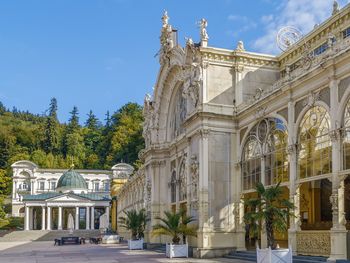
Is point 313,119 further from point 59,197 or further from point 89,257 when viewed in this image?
point 59,197

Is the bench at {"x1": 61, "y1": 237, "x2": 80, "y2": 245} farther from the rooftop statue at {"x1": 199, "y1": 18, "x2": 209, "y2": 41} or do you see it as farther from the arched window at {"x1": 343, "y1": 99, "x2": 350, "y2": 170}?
the arched window at {"x1": 343, "y1": 99, "x2": 350, "y2": 170}

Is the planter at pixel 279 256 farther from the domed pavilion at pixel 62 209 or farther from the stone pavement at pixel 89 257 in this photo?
the domed pavilion at pixel 62 209

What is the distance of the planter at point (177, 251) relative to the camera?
28.0m

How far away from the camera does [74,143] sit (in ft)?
453

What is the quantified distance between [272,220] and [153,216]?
20.3 meters

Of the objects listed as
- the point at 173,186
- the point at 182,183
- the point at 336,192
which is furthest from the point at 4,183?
the point at 336,192

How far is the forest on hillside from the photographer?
117 metres

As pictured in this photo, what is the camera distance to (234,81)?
3000cm

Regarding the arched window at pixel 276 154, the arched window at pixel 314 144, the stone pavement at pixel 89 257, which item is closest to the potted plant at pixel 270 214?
the arched window at pixel 314 144

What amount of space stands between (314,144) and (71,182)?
8941 centimetres

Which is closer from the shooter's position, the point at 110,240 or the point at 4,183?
the point at 110,240

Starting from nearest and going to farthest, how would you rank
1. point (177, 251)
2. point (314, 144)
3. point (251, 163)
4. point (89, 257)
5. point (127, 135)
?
point (314, 144)
point (251, 163)
point (177, 251)
point (89, 257)
point (127, 135)

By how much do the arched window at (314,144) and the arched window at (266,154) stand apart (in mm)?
1528

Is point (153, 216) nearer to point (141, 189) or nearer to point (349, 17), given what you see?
point (141, 189)
